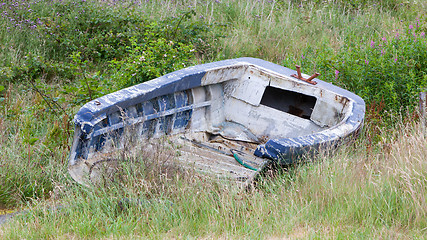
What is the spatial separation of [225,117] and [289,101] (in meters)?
0.81

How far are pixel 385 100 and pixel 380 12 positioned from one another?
484 centimetres

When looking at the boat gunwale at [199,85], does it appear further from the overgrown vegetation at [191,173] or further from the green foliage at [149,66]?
the green foliage at [149,66]

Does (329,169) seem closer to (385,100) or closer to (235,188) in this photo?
(235,188)

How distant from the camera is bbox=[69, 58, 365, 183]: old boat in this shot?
4.34 meters

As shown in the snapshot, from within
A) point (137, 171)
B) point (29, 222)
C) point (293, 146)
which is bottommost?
point (29, 222)

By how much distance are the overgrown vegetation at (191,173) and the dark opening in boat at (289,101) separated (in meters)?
0.72

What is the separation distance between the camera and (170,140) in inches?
212

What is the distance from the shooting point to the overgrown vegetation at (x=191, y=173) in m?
3.74

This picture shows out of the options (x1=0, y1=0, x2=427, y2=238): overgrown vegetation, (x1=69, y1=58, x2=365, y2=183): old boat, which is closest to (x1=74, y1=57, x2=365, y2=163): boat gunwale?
(x1=69, y1=58, x2=365, y2=183): old boat

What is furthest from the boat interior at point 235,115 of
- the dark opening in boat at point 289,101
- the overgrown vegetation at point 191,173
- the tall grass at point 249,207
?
the tall grass at point 249,207

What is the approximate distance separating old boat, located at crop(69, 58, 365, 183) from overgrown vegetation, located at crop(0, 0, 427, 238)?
11.8 inches

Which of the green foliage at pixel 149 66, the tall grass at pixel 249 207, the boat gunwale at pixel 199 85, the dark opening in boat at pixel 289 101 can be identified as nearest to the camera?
the tall grass at pixel 249 207

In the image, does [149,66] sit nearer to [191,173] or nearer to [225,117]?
[225,117]

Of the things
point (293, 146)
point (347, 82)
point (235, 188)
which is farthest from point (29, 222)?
point (347, 82)
